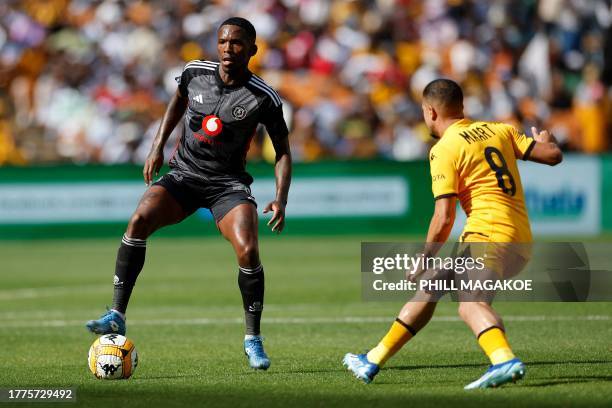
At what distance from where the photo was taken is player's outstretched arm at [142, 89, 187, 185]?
8.90 meters

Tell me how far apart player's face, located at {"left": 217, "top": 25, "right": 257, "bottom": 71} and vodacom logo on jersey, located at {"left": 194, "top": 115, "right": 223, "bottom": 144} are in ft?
1.34

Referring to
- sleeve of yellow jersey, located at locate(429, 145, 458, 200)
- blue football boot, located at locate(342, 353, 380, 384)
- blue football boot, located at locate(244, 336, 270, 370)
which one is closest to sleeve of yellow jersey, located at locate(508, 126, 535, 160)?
sleeve of yellow jersey, located at locate(429, 145, 458, 200)

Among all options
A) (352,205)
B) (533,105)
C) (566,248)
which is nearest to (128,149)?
(352,205)

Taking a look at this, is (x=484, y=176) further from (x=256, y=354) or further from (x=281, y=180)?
(x=256, y=354)

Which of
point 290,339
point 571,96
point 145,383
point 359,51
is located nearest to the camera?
point 145,383

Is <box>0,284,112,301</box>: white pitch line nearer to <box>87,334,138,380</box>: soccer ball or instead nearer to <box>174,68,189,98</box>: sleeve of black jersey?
<box>174,68,189,98</box>: sleeve of black jersey

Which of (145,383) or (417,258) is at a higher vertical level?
(417,258)

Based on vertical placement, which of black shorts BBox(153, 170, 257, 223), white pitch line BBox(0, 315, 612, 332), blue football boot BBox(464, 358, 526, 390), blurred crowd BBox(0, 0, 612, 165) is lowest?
white pitch line BBox(0, 315, 612, 332)

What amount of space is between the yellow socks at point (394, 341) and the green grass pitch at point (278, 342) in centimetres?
20

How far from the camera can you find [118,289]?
8.58 meters

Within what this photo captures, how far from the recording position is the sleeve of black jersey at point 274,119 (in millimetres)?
8703

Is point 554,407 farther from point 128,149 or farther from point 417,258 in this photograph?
point 128,149

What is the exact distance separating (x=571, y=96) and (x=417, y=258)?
1831 cm

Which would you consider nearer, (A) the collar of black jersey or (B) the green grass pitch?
(B) the green grass pitch
